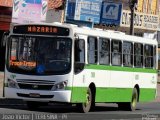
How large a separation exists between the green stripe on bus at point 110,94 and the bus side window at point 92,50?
105 centimetres

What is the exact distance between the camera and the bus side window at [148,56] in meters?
28.2

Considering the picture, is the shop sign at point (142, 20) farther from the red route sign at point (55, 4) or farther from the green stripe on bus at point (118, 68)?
the green stripe on bus at point (118, 68)

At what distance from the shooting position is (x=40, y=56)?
22.1m

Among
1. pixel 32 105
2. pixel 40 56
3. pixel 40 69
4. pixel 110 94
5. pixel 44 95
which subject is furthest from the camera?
pixel 110 94

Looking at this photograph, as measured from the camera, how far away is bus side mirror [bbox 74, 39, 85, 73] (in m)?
22.2

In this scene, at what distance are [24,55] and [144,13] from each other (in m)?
36.1

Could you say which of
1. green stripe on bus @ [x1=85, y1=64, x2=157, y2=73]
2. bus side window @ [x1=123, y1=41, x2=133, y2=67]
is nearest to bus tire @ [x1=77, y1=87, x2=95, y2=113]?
green stripe on bus @ [x1=85, y1=64, x2=157, y2=73]

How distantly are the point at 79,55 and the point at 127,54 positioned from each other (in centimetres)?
425

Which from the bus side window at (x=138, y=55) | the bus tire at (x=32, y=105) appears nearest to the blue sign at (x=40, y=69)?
the bus tire at (x=32, y=105)

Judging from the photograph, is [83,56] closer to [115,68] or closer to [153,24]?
[115,68]

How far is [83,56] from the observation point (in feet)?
74.6

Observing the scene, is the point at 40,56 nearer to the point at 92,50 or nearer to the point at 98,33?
the point at 92,50

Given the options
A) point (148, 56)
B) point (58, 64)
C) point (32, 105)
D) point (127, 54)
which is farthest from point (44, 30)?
point (148, 56)

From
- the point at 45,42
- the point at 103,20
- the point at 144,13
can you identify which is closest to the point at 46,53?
the point at 45,42
